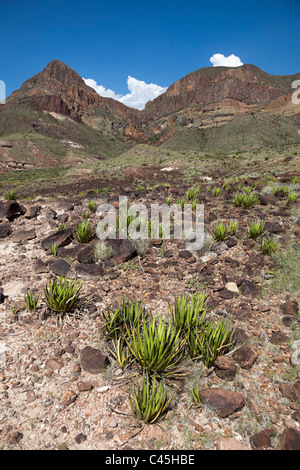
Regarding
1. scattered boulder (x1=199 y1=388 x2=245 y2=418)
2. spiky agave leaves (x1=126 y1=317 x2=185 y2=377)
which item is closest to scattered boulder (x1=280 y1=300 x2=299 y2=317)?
scattered boulder (x1=199 y1=388 x2=245 y2=418)

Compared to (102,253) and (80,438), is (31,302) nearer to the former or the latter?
(102,253)

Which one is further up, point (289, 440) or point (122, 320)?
point (122, 320)

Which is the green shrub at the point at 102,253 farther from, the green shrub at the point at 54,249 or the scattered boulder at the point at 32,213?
the scattered boulder at the point at 32,213

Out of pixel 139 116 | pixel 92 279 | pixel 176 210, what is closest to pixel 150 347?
pixel 92 279

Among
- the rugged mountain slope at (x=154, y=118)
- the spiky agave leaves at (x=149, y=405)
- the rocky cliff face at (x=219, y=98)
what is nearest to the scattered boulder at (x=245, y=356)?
the spiky agave leaves at (x=149, y=405)

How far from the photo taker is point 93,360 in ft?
8.70

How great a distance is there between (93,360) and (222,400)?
1.38 m

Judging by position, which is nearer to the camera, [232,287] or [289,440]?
[289,440]

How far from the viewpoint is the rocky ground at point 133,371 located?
2.01 metres

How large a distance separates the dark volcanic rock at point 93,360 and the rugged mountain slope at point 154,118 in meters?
76.3

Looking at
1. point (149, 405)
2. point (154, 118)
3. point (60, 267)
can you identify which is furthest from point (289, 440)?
point (154, 118)

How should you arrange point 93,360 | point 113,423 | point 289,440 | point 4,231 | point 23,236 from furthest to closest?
point 4,231 < point 23,236 < point 93,360 < point 113,423 < point 289,440

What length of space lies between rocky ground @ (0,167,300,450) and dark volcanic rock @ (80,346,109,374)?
0.01 meters
